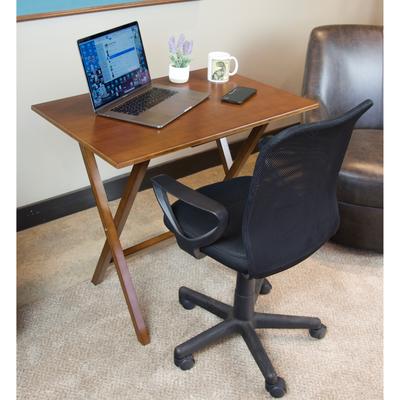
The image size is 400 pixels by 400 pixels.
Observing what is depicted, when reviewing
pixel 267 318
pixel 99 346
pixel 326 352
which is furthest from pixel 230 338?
pixel 99 346

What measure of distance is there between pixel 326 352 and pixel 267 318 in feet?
0.82

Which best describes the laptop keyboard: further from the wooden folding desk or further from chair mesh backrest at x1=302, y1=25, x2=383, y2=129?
chair mesh backrest at x1=302, y1=25, x2=383, y2=129

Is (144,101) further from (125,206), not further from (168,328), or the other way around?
(168,328)

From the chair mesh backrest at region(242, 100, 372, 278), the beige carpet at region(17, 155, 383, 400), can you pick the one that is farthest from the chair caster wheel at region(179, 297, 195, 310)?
the chair mesh backrest at region(242, 100, 372, 278)

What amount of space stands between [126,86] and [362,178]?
42.2 inches

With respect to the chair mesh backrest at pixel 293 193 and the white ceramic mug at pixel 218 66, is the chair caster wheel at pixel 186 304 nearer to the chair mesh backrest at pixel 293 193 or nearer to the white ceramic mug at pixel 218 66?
the chair mesh backrest at pixel 293 193

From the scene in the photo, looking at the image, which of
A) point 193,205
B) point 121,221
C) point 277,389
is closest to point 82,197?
point 121,221

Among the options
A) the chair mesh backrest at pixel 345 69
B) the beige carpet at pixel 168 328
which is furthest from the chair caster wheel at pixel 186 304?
the chair mesh backrest at pixel 345 69

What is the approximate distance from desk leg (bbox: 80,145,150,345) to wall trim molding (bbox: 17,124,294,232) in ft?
2.63

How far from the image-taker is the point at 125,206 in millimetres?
1988

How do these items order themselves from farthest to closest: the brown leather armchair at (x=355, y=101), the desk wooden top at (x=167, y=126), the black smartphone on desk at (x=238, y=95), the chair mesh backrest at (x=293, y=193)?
1. the brown leather armchair at (x=355, y=101)
2. the black smartphone on desk at (x=238, y=95)
3. the desk wooden top at (x=167, y=126)
4. the chair mesh backrest at (x=293, y=193)

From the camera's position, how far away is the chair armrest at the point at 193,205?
5.05 feet

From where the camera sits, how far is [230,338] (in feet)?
6.62

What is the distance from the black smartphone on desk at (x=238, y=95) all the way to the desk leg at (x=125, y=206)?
1.39 ft
